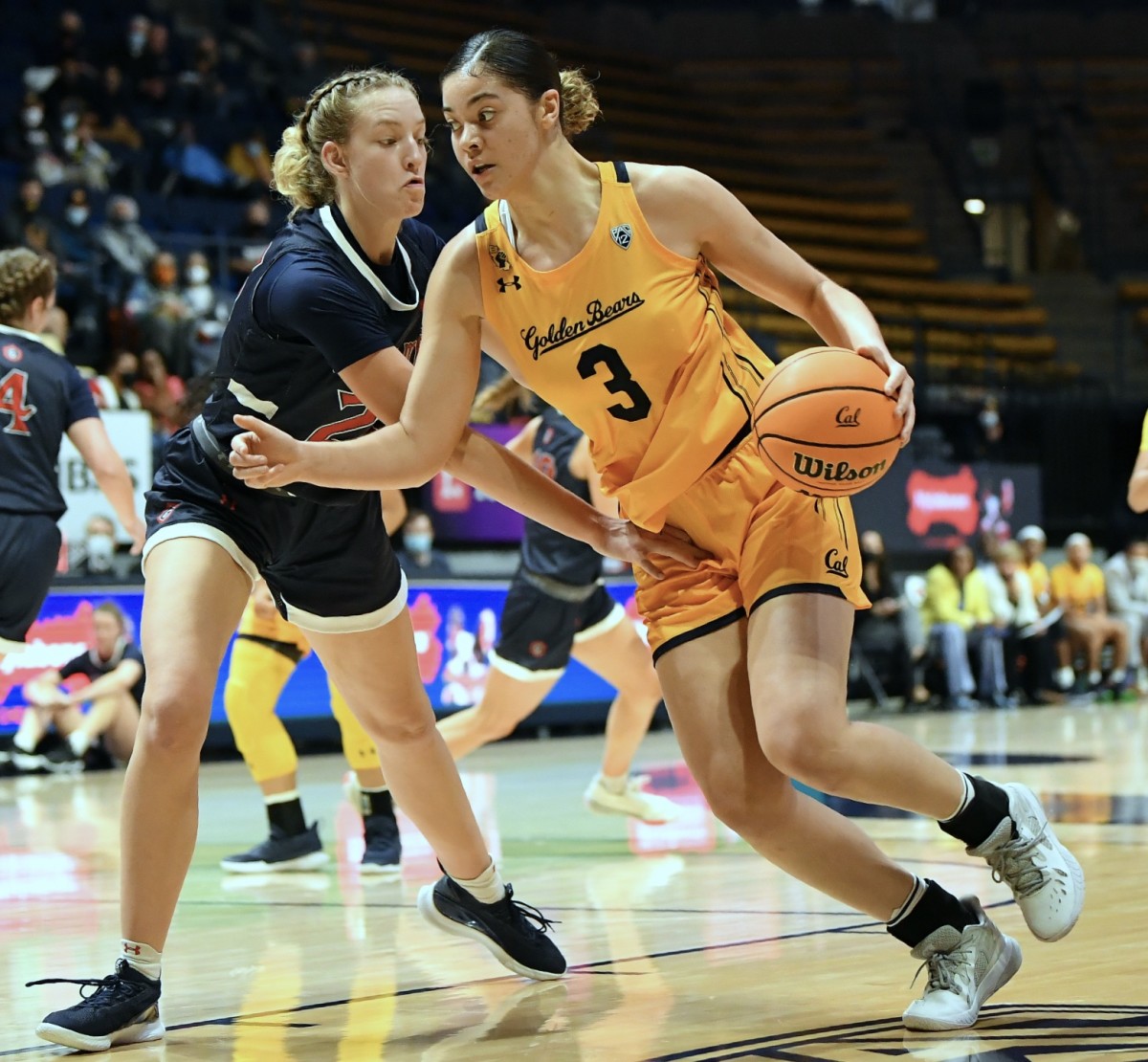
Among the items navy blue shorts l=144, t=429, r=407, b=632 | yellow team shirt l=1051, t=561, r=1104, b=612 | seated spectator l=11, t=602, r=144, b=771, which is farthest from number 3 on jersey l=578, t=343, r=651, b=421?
yellow team shirt l=1051, t=561, r=1104, b=612

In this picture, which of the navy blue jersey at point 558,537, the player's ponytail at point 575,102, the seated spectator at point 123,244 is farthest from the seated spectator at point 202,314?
the player's ponytail at point 575,102

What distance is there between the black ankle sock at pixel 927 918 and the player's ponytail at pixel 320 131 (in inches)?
81.3

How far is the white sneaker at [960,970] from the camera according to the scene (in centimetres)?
344

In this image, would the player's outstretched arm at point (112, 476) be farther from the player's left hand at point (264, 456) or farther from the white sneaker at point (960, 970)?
the white sneaker at point (960, 970)

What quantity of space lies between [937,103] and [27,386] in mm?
22352

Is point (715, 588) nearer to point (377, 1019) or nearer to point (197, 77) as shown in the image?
point (377, 1019)

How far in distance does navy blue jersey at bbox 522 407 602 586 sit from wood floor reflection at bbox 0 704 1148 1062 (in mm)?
1071

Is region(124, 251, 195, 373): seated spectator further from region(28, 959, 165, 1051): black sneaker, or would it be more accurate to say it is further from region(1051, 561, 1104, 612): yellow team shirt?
region(28, 959, 165, 1051): black sneaker

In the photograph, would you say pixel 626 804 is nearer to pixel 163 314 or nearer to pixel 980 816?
pixel 980 816

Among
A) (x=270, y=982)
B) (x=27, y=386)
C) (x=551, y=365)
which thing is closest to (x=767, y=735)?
(x=551, y=365)

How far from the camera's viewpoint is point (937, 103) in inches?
1032

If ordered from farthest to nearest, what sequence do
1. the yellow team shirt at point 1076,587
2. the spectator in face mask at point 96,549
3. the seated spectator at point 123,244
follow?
the yellow team shirt at point 1076,587 < the seated spectator at point 123,244 < the spectator in face mask at point 96,549

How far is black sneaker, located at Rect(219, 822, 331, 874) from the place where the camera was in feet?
20.8

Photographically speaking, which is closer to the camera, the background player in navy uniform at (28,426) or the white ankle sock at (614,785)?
the background player in navy uniform at (28,426)
